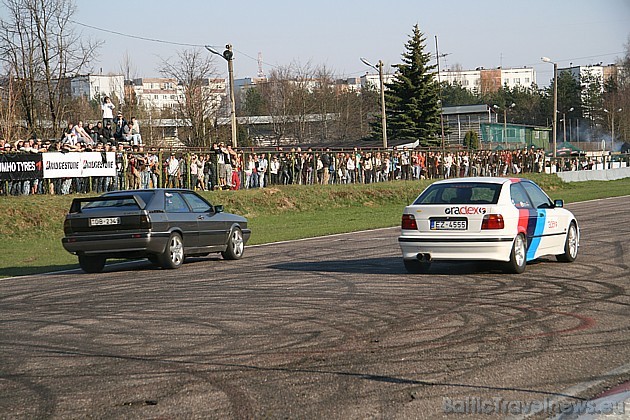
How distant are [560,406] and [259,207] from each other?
1138 inches

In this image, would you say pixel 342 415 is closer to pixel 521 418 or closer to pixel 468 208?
pixel 521 418

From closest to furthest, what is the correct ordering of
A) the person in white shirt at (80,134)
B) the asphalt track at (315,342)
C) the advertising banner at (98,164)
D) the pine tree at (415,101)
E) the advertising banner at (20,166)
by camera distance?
the asphalt track at (315,342) < the advertising banner at (20,166) < the advertising banner at (98,164) < the person in white shirt at (80,134) < the pine tree at (415,101)

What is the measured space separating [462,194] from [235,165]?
21.9 m

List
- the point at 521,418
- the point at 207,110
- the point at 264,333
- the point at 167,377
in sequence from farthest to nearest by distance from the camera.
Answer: the point at 207,110 → the point at 264,333 → the point at 167,377 → the point at 521,418

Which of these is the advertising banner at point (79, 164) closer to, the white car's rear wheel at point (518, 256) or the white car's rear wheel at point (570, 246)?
the white car's rear wheel at point (570, 246)

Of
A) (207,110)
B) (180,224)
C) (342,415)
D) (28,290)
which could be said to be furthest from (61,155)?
(207,110)

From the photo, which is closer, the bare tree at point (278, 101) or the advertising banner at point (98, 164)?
the advertising banner at point (98, 164)

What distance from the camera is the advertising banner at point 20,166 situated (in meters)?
26.3

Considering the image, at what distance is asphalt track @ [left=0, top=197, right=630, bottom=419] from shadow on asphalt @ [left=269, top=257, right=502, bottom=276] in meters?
0.07

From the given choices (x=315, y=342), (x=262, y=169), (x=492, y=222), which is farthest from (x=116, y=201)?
(x=262, y=169)

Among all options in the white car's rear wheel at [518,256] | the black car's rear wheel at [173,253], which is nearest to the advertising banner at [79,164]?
the black car's rear wheel at [173,253]

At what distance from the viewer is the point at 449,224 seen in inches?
532

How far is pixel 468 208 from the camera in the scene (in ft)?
44.1

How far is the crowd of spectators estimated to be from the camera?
→ 28.5 m
